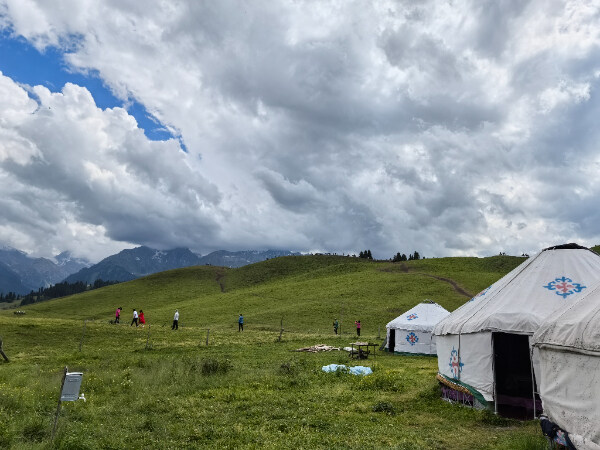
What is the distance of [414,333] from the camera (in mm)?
28812

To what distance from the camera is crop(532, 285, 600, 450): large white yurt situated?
7.04 m

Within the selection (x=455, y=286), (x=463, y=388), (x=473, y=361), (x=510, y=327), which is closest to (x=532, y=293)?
(x=510, y=327)

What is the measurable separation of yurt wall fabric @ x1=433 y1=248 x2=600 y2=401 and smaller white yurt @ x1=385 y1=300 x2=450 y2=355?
14340 mm

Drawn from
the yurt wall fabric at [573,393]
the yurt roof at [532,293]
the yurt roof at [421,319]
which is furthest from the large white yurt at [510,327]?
the yurt roof at [421,319]

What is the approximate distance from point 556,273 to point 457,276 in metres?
65.2

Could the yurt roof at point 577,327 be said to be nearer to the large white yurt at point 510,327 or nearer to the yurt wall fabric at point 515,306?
the large white yurt at point 510,327

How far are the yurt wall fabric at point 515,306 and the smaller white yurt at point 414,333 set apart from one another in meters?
14.3

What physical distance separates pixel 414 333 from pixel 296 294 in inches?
1581

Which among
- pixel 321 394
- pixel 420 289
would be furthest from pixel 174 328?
pixel 420 289

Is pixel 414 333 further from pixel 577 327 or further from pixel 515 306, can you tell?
pixel 577 327

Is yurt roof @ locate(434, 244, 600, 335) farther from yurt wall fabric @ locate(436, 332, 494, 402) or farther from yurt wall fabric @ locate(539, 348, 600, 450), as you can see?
yurt wall fabric @ locate(539, 348, 600, 450)

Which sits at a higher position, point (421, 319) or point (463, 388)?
point (421, 319)

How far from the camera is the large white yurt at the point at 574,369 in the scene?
704 centimetres

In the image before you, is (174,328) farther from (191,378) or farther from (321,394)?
(321,394)
